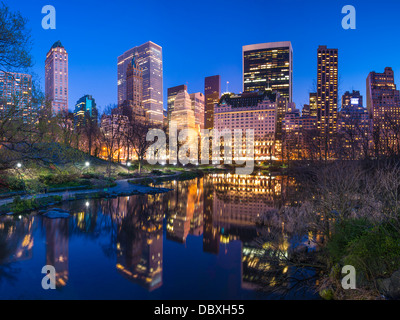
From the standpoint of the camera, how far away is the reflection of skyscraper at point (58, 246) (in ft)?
33.5

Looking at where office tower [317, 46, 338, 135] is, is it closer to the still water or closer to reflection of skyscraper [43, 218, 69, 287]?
the still water

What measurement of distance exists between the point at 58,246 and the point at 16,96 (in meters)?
7.84

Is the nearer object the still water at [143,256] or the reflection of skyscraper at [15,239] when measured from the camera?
the still water at [143,256]

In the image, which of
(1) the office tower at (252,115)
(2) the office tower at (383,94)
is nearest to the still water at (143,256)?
(2) the office tower at (383,94)

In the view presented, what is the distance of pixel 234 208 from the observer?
2370 cm

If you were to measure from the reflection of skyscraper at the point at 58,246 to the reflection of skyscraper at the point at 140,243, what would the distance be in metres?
2.27

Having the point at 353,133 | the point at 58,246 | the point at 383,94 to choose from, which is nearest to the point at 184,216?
the point at 58,246

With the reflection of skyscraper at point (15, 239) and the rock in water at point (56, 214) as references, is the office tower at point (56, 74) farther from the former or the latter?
the reflection of skyscraper at point (15, 239)

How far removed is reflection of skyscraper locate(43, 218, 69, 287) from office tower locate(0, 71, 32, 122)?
6644 mm

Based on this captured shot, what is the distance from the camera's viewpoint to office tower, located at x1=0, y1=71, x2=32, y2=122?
10789 mm

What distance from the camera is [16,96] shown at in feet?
36.1

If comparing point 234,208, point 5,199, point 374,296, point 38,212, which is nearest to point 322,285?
point 374,296

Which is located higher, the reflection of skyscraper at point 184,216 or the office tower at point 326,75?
the office tower at point 326,75

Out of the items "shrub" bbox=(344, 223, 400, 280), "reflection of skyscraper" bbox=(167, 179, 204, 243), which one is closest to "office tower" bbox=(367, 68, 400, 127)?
"reflection of skyscraper" bbox=(167, 179, 204, 243)
